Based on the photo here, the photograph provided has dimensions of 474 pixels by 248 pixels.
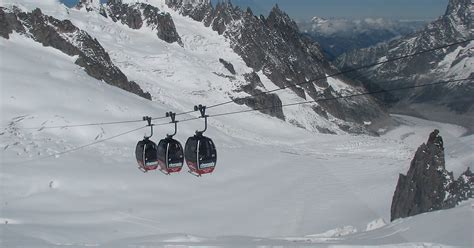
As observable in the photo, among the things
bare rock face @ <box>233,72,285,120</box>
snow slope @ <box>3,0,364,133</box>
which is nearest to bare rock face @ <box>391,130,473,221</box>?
snow slope @ <box>3,0,364,133</box>

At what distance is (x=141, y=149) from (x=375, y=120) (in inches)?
6521

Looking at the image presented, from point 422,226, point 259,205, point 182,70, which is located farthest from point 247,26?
point 422,226

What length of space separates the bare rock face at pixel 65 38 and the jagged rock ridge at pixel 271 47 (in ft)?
118

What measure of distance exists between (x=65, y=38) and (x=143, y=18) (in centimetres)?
4453

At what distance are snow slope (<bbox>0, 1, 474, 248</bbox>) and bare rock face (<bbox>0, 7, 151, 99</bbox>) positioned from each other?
938 cm

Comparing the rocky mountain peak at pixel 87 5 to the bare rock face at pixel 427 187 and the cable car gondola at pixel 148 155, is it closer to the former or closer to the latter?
the bare rock face at pixel 427 187

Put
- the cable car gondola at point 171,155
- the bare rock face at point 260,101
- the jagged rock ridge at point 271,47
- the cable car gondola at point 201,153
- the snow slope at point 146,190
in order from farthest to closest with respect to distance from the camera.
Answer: the jagged rock ridge at point 271,47, the bare rock face at point 260,101, the cable car gondola at point 171,155, the cable car gondola at point 201,153, the snow slope at point 146,190

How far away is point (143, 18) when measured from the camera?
10688 cm

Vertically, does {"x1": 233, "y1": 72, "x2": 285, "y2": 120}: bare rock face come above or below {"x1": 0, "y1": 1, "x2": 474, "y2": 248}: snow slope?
above

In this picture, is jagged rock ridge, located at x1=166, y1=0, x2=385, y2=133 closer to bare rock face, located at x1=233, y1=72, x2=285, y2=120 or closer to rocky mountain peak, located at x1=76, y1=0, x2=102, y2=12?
bare rock face, located at x1=233, y1=72, x2=285, y2=120

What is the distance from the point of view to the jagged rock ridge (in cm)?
11781

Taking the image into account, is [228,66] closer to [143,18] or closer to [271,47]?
[143,18]

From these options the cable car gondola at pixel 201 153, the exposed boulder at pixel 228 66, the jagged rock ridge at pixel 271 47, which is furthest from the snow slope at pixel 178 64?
the cable car gondola at pixel 201 153

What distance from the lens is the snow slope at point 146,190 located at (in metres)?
16.4
